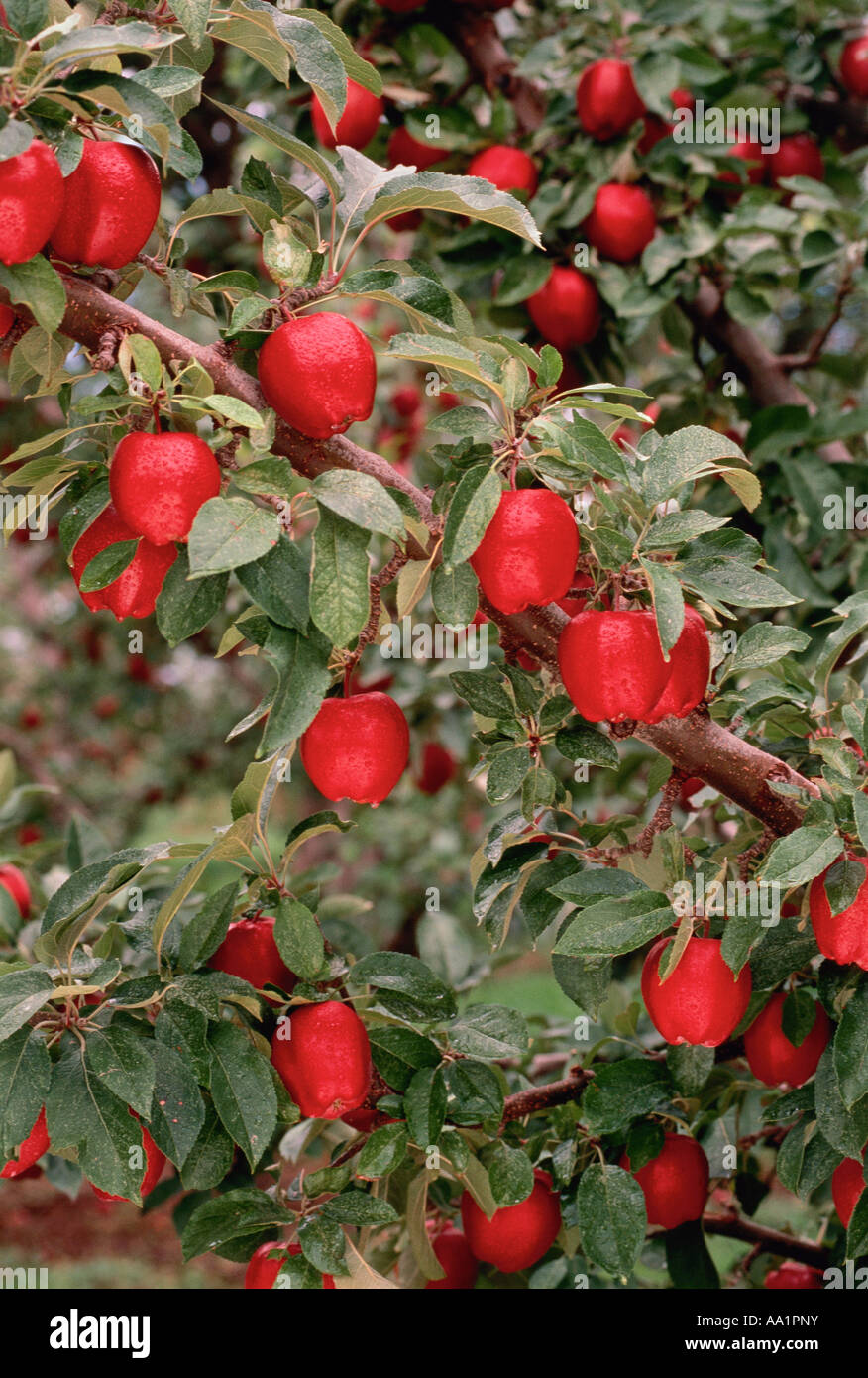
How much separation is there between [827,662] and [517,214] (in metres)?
0.43

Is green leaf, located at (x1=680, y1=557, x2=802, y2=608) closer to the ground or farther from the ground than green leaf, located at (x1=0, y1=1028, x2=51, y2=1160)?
farther from the ground

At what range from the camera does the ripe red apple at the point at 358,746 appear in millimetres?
838

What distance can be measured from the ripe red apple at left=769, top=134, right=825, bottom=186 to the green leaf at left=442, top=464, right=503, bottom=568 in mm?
1270

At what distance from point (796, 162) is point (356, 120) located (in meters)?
0.67

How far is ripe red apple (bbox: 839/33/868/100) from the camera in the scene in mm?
1683

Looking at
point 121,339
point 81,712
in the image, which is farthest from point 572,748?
point 81,712

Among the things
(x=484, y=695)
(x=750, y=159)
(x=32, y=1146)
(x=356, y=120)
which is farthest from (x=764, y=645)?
(x=750, y=159)

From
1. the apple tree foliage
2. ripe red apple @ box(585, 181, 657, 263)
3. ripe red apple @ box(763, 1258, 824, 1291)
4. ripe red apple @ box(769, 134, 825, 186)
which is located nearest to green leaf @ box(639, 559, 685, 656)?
the apple tree foliage

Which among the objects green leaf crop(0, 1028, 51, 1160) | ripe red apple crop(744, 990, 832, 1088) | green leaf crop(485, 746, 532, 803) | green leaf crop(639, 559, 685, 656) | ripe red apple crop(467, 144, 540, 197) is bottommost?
ripe red apple crop(744, 990, 832, 1088)

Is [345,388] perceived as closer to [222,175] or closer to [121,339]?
[121,339]

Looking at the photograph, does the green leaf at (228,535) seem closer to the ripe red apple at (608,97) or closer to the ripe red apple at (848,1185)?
the ripe red apple at (848,1185)

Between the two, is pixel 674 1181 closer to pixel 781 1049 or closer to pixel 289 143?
pixel 781 1049

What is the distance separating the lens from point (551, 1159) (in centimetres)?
101

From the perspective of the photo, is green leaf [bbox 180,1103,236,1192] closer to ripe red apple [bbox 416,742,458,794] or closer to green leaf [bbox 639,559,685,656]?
green leaf [bbox 639,559,685,656]
